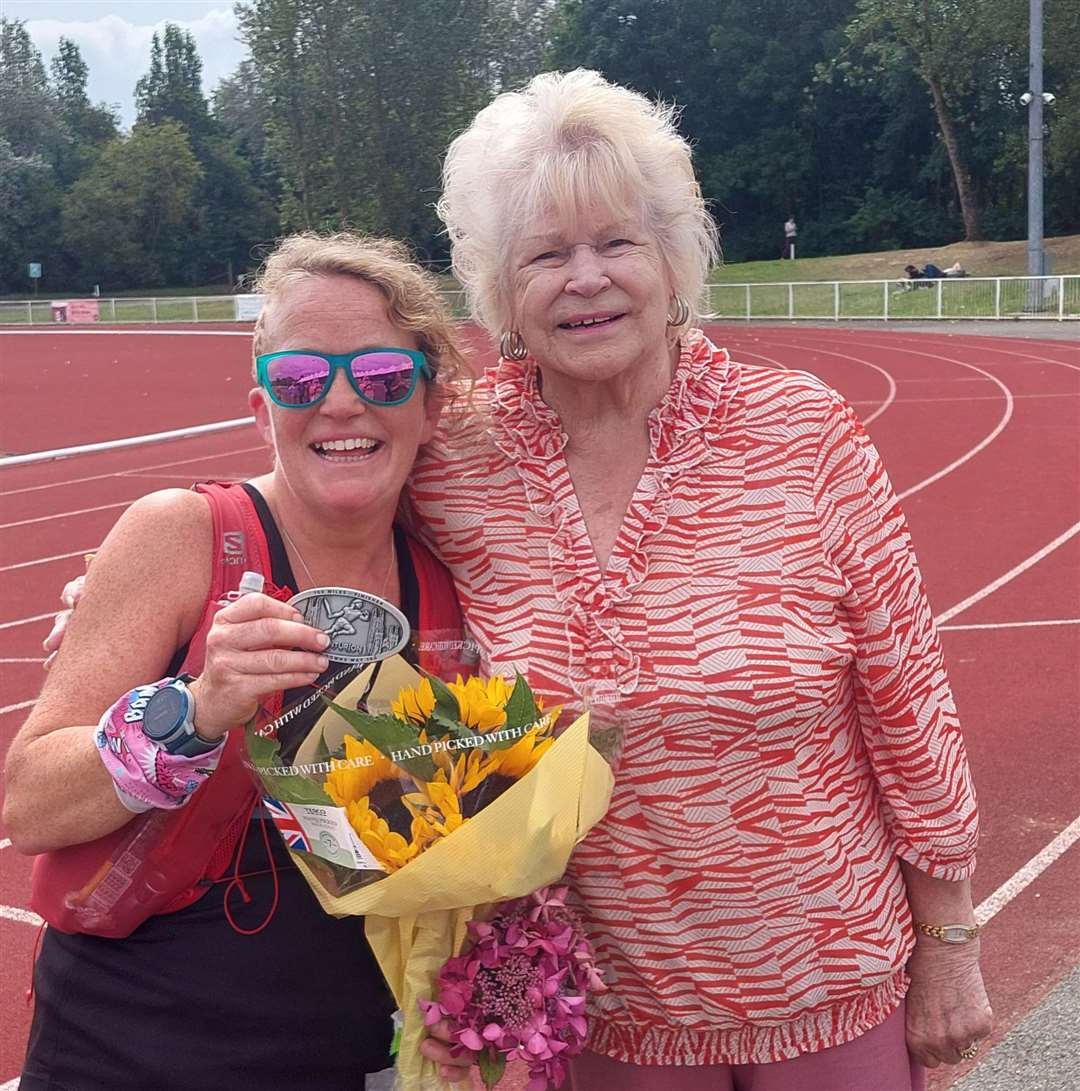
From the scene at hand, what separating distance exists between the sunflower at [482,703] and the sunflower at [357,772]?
12cm

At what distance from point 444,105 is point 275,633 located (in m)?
57.8

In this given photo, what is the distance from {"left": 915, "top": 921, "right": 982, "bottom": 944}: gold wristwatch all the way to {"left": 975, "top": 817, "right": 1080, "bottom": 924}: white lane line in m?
2.22

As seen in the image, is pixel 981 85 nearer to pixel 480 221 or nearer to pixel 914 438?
pixel 914 438

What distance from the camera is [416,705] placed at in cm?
184

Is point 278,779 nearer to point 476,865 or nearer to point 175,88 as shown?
point 476,865

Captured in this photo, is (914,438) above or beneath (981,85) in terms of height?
beneath

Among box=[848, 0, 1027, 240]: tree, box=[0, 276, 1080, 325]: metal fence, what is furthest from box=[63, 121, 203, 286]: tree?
box=[848, 0, 1027, 240]: tree

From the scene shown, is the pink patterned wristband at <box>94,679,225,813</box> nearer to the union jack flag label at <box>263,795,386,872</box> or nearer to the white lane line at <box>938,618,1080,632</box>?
the union jack flag label at <box>263,795,386,872</box>

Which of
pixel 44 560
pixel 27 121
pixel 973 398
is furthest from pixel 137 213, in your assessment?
pixel 44 560

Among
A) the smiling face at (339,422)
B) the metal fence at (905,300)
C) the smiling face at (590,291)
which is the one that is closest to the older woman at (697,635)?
the smiling face at (590,291)

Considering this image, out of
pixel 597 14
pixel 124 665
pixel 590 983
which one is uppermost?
pixel 597 14

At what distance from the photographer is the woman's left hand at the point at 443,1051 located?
6.22 ft

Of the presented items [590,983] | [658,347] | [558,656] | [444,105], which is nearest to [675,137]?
[658,347]

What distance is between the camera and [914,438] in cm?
1497
